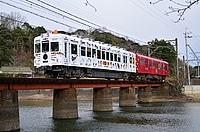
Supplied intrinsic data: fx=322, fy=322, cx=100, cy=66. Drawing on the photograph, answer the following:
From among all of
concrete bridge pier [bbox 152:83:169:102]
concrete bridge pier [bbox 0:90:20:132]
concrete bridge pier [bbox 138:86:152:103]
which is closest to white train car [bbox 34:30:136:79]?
concrete bridge pier [bbox 0:90:20:132]

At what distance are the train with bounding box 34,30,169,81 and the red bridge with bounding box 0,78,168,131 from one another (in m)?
0.98

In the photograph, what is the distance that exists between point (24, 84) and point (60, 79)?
3.79 meters

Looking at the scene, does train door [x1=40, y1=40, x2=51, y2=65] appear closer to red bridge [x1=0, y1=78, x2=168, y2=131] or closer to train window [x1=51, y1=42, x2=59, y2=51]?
train window [x1=51, y1=42, x2=59, y2=51]

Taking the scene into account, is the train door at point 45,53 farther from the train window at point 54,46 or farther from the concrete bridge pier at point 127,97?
the concrete bridge pier at point 127,97

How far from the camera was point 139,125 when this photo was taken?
85.5ft

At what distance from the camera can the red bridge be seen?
21.6m

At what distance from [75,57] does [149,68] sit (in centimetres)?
2425

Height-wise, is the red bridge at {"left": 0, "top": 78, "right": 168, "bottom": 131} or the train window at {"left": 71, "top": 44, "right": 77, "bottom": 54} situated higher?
the train window at {"left": 71, "top": 44, "right": 77, "bottom": 54}

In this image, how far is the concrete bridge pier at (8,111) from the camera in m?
21.1

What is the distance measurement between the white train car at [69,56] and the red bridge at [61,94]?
38.7 inches

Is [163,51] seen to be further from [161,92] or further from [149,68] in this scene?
[149,68]

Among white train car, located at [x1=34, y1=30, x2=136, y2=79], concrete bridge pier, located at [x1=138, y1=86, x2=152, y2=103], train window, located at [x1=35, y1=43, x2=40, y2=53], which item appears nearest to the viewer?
white train car, located at [x1=34, y1=30, x2=136, y2=79]

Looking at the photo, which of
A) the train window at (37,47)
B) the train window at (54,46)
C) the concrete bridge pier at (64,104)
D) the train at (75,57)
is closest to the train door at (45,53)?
the train at (75,57)

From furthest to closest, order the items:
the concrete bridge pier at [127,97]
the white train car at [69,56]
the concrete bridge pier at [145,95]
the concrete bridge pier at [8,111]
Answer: the concrete bridge pier at [145,95]
the concrete bridge pier at [127,97]
the white train car at [69,56]
the concrete bridge pier at [8,111]
